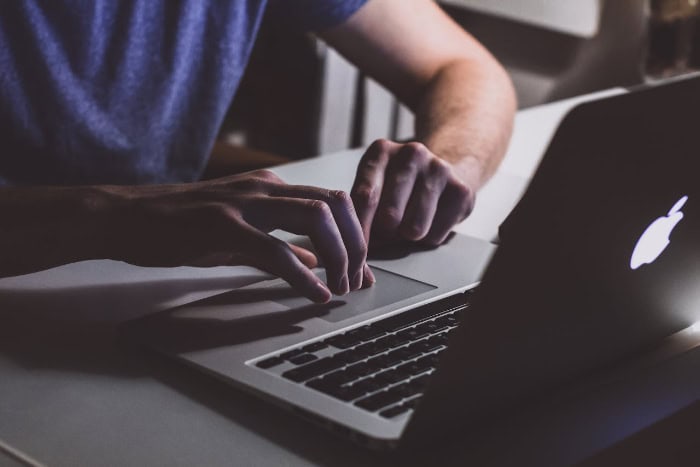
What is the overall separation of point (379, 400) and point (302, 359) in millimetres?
73

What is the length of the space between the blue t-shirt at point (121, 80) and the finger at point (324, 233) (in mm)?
561

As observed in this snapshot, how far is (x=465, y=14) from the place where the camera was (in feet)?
8.84

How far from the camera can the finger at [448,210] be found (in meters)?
0.87

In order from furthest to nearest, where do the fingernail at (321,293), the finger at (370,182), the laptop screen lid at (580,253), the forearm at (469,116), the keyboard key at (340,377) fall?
1. the forearm at (469,116)
2. the finger at (370,182)
3. the fingernail at (321,293)
4. the keyboard key at (340,377)
5. the laptop screen lid at (580,253)

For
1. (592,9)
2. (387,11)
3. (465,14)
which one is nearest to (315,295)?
(387,11)

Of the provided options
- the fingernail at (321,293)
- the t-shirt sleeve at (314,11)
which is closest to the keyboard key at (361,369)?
the fingernail at (321,293)

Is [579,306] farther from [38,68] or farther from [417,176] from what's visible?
[38,68]

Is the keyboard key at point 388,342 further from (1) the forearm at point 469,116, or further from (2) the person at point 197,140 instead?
(1) the forearm at point 469,116

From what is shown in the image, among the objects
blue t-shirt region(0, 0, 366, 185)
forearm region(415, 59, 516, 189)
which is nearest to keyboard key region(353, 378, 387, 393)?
forearm region(415, 59, 516, 189)

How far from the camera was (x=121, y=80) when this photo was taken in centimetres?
123

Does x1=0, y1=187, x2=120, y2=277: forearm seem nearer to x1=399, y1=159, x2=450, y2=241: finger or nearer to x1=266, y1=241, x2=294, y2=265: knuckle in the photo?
x1=266, y1=241, x2=294, y2=265: knuckle

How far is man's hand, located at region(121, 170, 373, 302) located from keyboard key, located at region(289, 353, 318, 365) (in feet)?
0.31

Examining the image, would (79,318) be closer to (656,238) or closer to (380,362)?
(380,362)

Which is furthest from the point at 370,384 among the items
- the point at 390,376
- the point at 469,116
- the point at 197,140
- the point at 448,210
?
the point at 197,140
